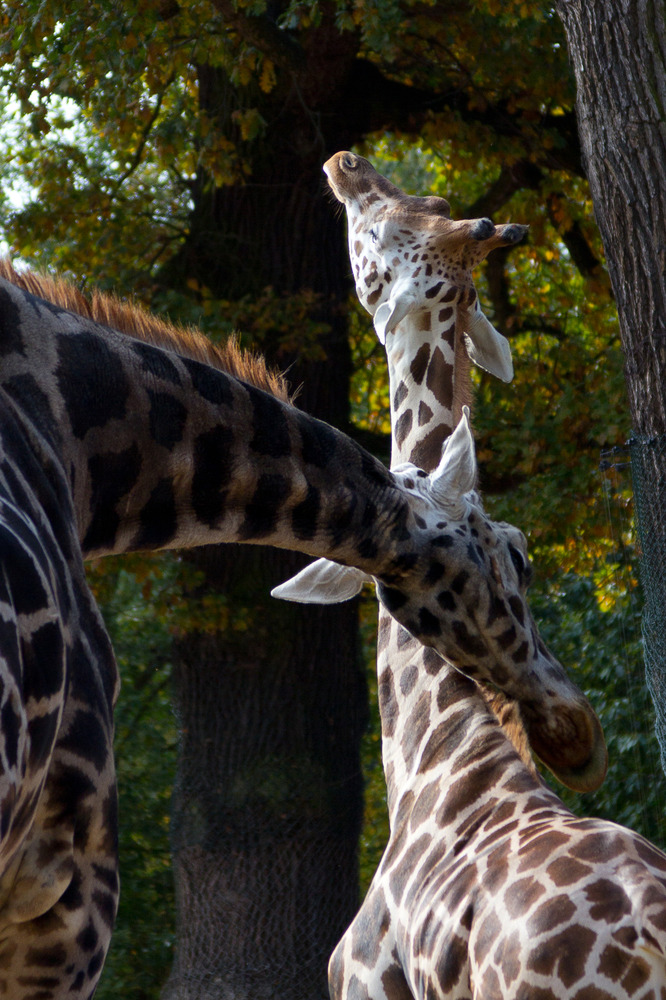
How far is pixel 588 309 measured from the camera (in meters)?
10.5

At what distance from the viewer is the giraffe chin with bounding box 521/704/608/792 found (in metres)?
3.45

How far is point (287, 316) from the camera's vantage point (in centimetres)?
815

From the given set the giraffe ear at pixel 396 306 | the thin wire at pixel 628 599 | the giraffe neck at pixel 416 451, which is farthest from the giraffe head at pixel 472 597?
the thin wire at pixel 628 599

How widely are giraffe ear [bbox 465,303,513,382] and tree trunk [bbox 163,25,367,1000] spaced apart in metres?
3.74

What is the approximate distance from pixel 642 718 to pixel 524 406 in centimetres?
240

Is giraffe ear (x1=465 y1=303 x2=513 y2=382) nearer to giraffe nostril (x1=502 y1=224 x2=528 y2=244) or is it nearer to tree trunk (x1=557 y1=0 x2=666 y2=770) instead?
giraffe nostril (x1=502 y1=224 x2=528 y2=244)

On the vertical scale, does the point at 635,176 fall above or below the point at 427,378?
above

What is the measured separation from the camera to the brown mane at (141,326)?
261 centimetres

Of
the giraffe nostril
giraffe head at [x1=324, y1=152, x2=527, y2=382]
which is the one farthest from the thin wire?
the giraffe nostril

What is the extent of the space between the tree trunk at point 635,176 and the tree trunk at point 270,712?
376cm

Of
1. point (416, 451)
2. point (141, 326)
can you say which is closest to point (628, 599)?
point (416, 451)

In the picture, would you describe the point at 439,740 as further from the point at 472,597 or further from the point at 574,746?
the point at 472,597

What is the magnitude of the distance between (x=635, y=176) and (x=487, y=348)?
2.75ft

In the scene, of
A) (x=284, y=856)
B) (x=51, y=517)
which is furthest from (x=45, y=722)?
(x=284, y=856)
